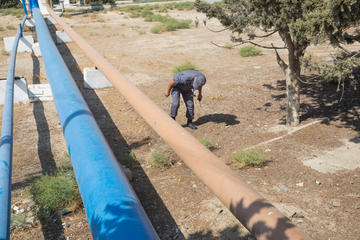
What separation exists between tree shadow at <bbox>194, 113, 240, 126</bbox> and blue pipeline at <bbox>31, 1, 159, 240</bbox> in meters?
3.48

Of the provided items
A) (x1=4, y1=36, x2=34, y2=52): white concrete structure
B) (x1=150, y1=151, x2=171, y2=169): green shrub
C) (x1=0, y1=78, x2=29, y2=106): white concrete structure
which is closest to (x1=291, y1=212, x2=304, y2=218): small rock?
(x1=150, y1=151, x2=171, y2=169): green shrub

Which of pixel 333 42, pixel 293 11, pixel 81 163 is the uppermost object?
pixel 293 11

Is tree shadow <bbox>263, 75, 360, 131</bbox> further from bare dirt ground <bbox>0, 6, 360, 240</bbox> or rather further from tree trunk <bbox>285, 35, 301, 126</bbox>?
tree trunk <bbox>285, 35, 301, 126</bbox>

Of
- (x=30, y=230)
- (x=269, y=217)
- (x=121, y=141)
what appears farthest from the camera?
(x=121, y=141)

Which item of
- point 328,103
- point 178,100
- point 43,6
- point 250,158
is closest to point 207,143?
point 250,158

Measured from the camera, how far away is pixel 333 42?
17.2 ft

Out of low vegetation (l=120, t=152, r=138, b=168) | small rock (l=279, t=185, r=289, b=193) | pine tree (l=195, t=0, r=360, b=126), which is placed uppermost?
Answer: pine tree (l=195, t=0, r=360, b=126)

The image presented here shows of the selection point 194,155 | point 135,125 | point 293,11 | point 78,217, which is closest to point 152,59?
point 135,125

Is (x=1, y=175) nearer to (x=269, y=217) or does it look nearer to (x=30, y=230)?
(x=30, y=230)

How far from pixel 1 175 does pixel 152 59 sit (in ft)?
38.1

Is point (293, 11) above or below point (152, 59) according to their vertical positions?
above

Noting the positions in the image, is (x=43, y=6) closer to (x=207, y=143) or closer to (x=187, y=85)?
(x=187, y=85)

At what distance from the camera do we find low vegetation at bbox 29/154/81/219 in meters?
4.77

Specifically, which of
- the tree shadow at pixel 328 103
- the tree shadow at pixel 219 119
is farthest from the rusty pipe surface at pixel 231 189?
the tree shadow at pixel 328 103
